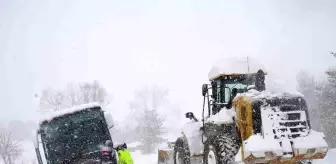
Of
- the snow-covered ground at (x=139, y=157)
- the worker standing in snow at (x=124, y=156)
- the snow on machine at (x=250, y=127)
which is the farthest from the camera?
the snow-covered ground at (x=139, y=157)

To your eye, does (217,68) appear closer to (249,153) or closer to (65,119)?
(249,153)

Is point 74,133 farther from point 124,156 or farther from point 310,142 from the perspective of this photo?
point 310,142

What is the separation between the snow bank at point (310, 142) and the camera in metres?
6.14

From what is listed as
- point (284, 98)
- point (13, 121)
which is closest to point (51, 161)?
point (284, 98)

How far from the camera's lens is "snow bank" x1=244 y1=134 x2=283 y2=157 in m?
5.96

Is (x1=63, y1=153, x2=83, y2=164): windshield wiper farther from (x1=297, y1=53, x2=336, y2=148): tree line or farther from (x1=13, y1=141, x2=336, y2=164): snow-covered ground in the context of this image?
(x1=297, y1=53, x2=336, y2=148): tree line

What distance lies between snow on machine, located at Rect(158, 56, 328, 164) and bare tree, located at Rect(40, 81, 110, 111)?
46.0 m

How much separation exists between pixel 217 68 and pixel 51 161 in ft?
15.9

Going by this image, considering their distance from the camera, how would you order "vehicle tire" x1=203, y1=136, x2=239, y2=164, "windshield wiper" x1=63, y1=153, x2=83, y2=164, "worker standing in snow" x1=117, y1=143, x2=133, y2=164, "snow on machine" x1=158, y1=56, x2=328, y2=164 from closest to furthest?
"snow on machine" x1=158, y1=56, x2=328, y2=164, "vehicle tire" x1=203, y1=136, x2=239, y2=164, "worker standing in snow" x1=117, y1=143, x2=133, y2=164, "windshield wiper" x1=63, y1=153, x2=83, y2=164

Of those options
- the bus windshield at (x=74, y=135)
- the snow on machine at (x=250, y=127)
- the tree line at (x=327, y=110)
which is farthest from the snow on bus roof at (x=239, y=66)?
the tree line at (x=327, y=110)

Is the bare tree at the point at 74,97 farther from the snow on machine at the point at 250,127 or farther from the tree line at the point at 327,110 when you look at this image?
the snow on machine at the point at 250,127

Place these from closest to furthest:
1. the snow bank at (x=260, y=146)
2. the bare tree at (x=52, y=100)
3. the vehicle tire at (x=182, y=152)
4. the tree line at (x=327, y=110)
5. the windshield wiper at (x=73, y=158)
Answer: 1. the snow bank at (x=260, y=146)
2. the vehicle tire at (x=182, y=152)
3. the windshield wiper at (x=73, y=158)
4. the tree line at (x=327, y=110)
5. the bare tree at (x=52, y=100)

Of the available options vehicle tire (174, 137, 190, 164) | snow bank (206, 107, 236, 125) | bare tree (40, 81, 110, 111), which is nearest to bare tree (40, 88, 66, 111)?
bare tree (40, 81, 110, 111)

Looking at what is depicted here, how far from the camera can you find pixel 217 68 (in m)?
8.49
